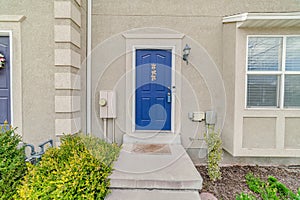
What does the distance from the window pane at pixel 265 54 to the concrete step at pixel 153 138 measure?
2.10 metres

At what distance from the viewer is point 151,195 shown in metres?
2.62

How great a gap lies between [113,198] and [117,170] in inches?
18.7

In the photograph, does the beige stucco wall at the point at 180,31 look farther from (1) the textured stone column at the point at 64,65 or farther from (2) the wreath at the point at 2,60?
(2) the wreath at the point at 2,60

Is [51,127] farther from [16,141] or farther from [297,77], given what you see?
[297,77]

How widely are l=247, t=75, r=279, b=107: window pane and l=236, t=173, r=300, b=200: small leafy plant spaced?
141cm

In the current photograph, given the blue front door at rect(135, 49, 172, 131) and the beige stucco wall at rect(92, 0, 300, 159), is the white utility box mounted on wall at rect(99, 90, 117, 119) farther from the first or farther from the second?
the blue front door at rect(135, 49, 172, 131)

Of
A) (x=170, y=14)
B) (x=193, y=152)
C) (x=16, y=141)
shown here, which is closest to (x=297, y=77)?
(x=193, y=152)

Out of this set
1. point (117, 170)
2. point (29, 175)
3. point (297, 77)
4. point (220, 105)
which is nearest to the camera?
point (29, 175)

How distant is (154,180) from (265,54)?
127 inches

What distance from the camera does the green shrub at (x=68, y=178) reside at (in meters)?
2.31

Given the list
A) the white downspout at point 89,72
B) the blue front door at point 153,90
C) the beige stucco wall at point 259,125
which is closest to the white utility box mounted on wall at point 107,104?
the white downspout at point 89,72

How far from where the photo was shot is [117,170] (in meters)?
2.97

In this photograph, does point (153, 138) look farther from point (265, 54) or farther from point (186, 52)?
point (265, 54)

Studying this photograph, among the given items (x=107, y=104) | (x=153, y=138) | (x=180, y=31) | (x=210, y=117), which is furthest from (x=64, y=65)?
(x=210, y=117)
